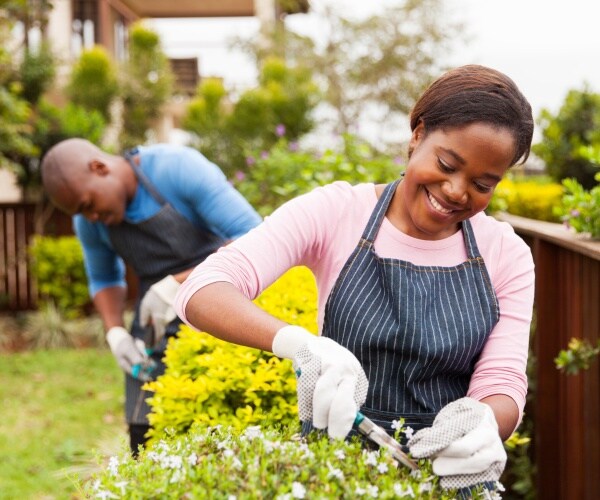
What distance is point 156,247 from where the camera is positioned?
321 cm

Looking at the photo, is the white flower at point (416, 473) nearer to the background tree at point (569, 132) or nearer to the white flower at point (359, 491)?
the white flower at point (359, 491)

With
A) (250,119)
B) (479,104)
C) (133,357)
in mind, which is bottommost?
(133,357)

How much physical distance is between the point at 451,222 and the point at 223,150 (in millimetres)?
11856

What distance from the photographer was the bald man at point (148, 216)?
3.05 meters

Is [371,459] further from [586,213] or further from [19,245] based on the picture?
[19,245]

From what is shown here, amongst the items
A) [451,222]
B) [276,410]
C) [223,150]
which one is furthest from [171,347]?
[223,150]

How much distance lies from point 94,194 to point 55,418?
3836mm

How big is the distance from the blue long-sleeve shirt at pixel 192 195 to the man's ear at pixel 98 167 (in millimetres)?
157

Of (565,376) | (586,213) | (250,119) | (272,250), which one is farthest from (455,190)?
(250,119)

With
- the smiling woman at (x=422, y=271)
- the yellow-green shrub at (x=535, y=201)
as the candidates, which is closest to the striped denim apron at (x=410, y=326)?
the smiling woman at (x=422, y=271)

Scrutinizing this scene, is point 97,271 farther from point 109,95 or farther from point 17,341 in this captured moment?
point 109,95

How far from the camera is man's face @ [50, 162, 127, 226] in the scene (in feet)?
9.96

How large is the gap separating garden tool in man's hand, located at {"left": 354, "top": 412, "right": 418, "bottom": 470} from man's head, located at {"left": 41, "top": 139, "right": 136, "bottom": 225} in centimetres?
187

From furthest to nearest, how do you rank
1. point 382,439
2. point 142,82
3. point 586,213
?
point 142,82, point 586,213, point 382,439
